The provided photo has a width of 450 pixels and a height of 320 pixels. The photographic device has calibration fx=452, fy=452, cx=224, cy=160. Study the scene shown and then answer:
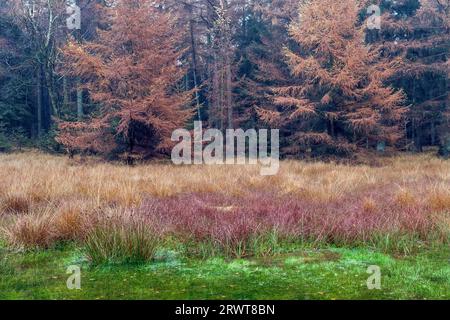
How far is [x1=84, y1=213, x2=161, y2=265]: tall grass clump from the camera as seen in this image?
15.7ft

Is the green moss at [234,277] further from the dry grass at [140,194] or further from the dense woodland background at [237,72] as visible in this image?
the dense woodland background at [237,72]

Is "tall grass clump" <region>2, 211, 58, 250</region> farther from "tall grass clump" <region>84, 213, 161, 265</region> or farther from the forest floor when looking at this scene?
"tall grass clump" <region>84, 213, 161, 265</region>

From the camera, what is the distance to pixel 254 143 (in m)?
28.1

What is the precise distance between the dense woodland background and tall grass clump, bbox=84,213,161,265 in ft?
40.7

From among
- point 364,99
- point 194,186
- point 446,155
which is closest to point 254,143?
point 364,99

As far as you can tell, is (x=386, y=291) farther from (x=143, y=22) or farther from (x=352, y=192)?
(x=143, y=22)

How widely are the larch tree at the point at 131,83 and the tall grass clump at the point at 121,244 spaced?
12409 millimetres

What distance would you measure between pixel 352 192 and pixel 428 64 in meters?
19.8

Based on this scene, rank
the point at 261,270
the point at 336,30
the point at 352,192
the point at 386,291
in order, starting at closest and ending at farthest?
the point at 386,291
the point at 261,270
the point at 352,192
the point at 336,30

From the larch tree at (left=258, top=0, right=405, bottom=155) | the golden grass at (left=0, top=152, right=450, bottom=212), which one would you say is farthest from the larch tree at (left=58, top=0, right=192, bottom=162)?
the golden grass at (left=0, top=152, right=450, bottom=212)

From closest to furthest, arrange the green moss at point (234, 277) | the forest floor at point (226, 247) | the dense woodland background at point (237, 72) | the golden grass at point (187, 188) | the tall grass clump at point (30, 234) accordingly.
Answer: the green moss at point (234, 277)
the forest floor at point (226, 247)
the tall grass clump at point (30, 234)
the golden grass at point (187, 188)
the dense woodland background at point (237, 72)

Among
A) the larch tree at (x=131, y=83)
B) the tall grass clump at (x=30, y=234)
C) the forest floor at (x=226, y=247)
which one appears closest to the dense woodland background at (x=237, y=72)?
the larch tree at (x=131, y=83)

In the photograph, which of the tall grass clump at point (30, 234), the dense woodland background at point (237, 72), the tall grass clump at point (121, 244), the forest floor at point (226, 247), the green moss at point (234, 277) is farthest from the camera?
the dense woodland background at point (237, 72)

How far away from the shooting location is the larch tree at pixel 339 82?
64.9 feet
